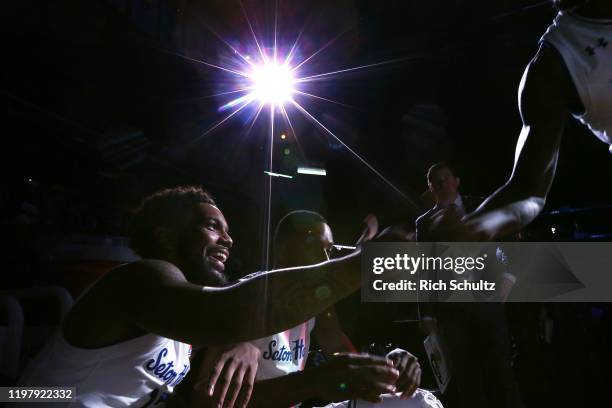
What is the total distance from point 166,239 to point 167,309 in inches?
27.8

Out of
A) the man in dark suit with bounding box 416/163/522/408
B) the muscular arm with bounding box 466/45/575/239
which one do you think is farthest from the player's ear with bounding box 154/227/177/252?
the man in dark suit with bounding box 416/163/522/408

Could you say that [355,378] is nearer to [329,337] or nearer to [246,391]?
[246,391]

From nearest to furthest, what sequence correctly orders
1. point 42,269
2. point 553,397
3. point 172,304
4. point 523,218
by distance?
point 172,304
point 523,218
point 42,269
point 553,397

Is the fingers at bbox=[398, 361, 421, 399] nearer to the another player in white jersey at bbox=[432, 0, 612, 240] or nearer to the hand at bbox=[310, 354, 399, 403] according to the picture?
the hand at bbox=[310, 354, 399, 403]

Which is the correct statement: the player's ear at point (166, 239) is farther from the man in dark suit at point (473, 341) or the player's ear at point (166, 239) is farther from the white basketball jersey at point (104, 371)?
the man in dark suit at point (473, 341)

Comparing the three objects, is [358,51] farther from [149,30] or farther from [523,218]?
[523,218]

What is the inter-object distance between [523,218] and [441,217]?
0.32m

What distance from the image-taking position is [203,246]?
173 cm

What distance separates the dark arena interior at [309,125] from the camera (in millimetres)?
4590

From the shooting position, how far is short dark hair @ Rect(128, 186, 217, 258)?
1728mm

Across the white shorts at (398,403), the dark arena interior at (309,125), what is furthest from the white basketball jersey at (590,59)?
the dark arena interior at (309,125)

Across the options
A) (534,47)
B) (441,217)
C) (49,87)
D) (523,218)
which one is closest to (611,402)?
(523,218)

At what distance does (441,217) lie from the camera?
110 cm

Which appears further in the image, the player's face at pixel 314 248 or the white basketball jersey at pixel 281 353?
the player's face at pixel 314 248
